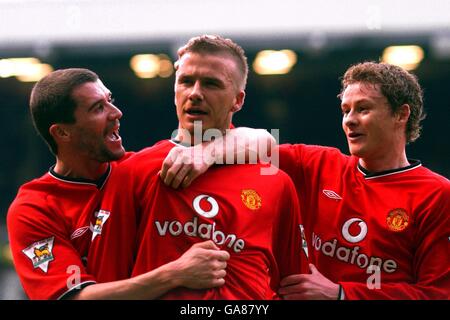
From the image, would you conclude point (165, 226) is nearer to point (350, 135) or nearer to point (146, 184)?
point (146, 184)

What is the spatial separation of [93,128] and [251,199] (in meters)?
0.69

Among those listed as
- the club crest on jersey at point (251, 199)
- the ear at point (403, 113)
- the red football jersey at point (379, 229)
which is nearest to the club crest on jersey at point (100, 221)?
the club crest on jersey at point (251, 199)

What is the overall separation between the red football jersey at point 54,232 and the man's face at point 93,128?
11cm

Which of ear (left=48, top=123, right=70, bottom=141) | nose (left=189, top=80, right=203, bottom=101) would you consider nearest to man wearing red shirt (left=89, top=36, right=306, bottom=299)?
nose (left=189, top=80, right=203, bottom=101)

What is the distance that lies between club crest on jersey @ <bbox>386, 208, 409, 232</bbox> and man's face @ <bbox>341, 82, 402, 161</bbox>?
0.89ft

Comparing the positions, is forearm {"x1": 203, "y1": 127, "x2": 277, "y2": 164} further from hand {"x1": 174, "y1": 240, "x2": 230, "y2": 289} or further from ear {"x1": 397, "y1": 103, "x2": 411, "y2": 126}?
ear {"x1": 397, "y1": 103, "x2": 411, "y2": 126}

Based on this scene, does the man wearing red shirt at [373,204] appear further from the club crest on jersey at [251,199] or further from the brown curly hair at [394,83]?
the club crest on jersey at [251,199]

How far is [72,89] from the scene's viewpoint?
2584 millimetres

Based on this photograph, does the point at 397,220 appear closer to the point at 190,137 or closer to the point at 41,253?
the point at 190,137

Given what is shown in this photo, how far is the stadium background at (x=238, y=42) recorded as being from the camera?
9328mm

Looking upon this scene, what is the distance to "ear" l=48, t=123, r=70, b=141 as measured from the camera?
8.60 feet

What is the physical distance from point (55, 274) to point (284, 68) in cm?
836

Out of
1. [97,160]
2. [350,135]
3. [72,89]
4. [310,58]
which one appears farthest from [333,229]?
[310,58]

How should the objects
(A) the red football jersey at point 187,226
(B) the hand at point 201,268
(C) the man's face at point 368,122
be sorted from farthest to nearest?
(C) the man's face at point 368,122
(A) the red football jersey at point 187,226
(B) the hand at point 201,268
